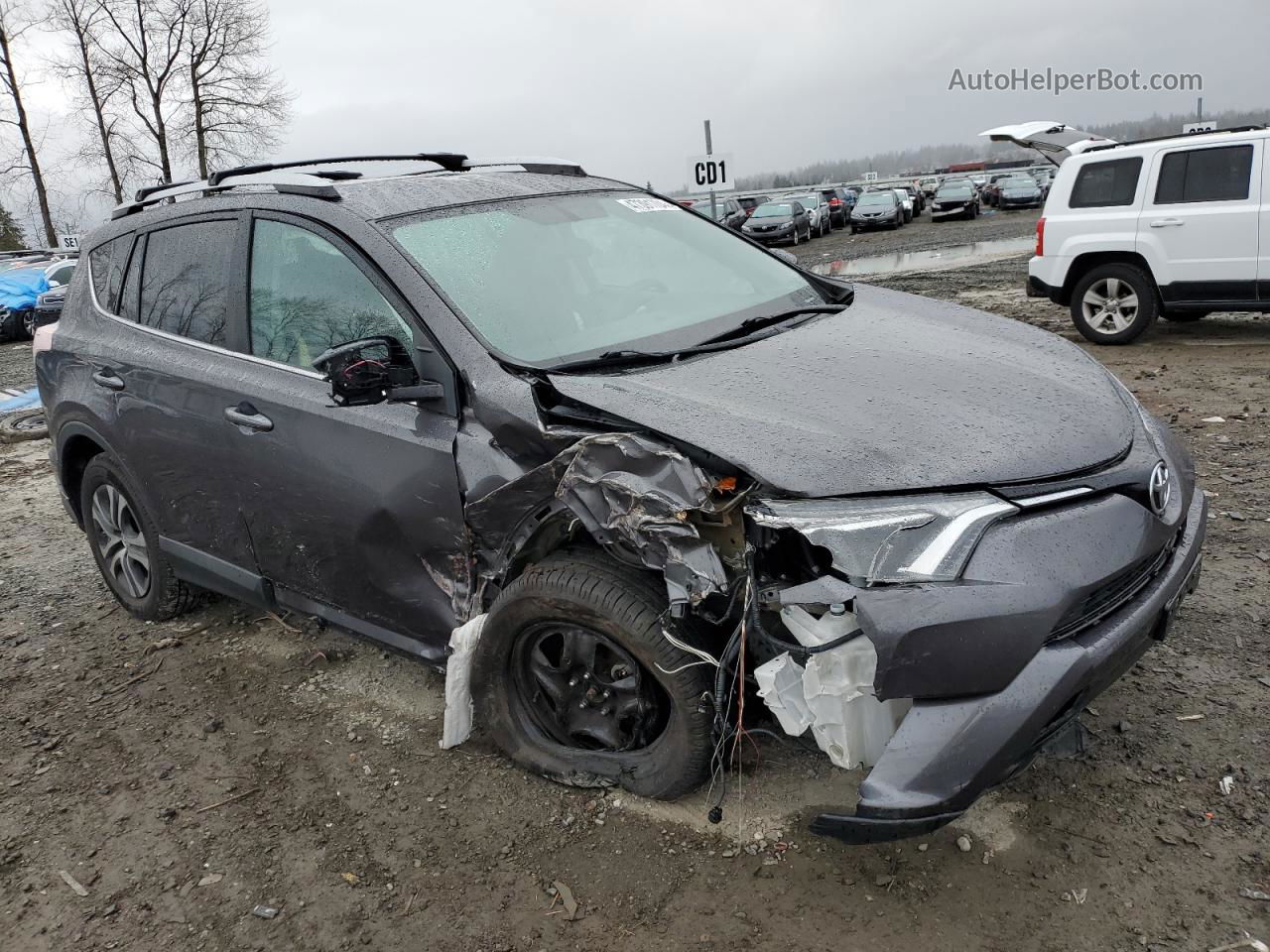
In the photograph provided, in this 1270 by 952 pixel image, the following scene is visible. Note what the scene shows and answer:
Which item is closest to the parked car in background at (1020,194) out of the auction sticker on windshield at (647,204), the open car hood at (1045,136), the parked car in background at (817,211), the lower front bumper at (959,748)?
the parked car in background at (817,211)

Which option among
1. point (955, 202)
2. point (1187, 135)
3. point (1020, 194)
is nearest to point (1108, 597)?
point (1187, 135)

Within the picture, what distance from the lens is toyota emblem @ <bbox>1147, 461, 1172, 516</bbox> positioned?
7.96ft

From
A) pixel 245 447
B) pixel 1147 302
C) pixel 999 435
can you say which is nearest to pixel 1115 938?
pixel 999 435

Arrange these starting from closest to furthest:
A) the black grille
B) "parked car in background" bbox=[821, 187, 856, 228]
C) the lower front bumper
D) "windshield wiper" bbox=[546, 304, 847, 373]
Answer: the lower front bumper, the black grille, "windshield wiper" bbox=[546, 304, 847, 373], "parked car in background" bbox=[821, 187, 856, 228]

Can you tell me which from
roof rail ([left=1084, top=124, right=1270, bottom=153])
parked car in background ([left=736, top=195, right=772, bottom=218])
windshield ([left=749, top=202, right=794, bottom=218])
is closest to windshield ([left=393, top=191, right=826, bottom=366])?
roof rail ([left=1084, top=124, right=1270, bottom=153])

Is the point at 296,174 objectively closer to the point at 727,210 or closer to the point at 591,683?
the point at 591,683

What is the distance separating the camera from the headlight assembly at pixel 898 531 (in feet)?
6.96

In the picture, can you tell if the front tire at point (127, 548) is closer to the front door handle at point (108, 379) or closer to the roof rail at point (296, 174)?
the front door handle at point (108, 379)

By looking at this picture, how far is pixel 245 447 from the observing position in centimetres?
334

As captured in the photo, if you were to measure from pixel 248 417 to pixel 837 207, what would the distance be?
35.7 meters

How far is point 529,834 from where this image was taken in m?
2.79

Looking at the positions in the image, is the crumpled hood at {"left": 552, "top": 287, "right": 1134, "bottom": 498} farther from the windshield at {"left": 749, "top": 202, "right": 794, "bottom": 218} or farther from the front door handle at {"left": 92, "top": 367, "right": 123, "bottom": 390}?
the windshield at {"left": 749, "top": 202, "right": 794, "bottom": 218}

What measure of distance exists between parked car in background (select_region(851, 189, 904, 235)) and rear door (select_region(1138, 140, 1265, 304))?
78.1 ft

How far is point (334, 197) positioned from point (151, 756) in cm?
202
